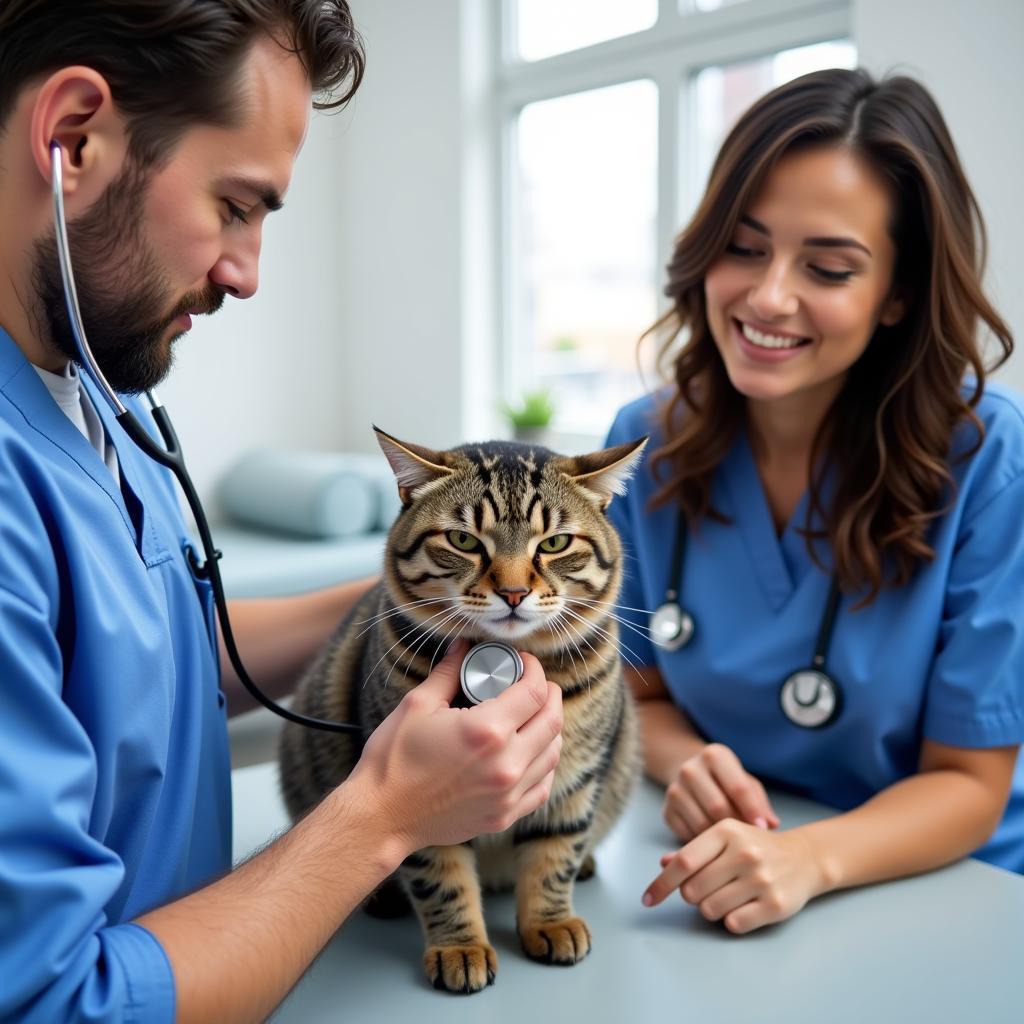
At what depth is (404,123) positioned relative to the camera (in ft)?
13.3

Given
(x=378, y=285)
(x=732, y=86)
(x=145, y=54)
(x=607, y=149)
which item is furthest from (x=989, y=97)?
(x=378, y=285)

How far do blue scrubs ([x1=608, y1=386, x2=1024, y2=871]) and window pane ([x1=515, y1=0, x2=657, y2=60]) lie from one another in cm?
252

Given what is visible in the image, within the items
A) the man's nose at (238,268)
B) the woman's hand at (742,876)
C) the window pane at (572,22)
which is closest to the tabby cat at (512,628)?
the woman's hand at (742,876)

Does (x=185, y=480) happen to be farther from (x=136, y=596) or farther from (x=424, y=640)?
(x=424, y=640)

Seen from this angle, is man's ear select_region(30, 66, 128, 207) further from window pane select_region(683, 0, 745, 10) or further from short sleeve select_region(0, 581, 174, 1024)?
window pane select_region(683, 0, 745, 10)

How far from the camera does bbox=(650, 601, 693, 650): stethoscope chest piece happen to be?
54.4 inches

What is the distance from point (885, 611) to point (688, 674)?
28cm

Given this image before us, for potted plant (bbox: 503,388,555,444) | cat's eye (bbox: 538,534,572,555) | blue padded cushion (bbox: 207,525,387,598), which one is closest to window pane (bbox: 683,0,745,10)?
potted plant (bbox: 503,388,555,444)

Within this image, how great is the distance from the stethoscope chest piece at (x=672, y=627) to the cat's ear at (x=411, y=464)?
0.49m

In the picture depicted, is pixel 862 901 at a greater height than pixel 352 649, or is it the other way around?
pixel 352 649

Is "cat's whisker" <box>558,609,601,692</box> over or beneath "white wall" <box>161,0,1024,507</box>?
beneath

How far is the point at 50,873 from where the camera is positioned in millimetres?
612

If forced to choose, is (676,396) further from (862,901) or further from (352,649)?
(862,901)

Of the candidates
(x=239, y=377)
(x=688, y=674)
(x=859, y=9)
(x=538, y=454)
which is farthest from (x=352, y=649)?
(x=239, y=377)
